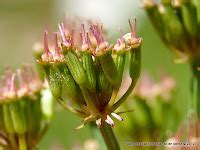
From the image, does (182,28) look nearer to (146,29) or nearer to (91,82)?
Answer: (91,82)

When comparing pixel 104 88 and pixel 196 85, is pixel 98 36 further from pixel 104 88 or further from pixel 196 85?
pixel 196 85

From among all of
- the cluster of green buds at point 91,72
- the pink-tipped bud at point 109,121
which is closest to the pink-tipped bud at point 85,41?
the cluster of green buds at point 91,72

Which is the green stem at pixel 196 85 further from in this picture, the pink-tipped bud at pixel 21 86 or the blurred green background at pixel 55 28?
the blurred green background at pixel 55 28

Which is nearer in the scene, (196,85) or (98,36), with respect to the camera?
(98,36)

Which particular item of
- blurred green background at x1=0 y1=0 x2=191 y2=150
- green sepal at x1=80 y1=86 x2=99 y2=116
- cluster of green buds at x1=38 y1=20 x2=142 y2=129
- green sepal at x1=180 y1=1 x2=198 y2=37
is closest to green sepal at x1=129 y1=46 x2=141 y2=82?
cluster of green buds at x1=38 y1=20 x2=142 y2=129

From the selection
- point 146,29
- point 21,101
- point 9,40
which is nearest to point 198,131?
point 21,101

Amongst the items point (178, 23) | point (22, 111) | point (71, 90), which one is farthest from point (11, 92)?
point (178, 23)
